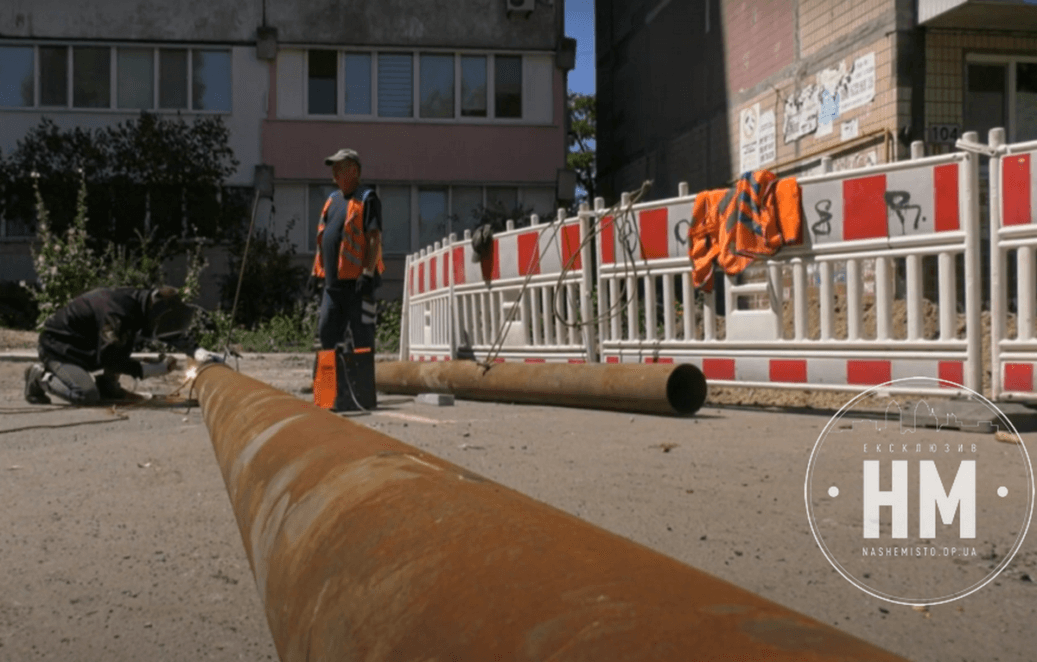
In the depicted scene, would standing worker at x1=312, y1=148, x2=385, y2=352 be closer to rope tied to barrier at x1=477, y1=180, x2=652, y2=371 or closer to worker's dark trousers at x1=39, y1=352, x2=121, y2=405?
rope tied to barrier at x1=477, y1=180, x2=652, y2=371

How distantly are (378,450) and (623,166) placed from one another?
20.6m

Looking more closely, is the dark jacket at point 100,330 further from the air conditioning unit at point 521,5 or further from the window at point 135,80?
the air conditioning unit at point 521,5

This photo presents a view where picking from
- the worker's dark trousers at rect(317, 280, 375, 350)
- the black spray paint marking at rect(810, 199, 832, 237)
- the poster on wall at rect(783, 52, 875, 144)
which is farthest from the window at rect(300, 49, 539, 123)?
the black spray paint marking at rect(810, 199, 832, 237)

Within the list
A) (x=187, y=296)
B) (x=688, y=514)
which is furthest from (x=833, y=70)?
(x=688, y=514)

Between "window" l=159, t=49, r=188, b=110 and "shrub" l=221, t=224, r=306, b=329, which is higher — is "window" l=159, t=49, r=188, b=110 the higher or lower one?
the higher one

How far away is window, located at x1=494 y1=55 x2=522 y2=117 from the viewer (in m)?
20.9

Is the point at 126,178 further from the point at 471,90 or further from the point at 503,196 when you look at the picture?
the point at 503,196

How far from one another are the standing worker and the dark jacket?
4.72ft

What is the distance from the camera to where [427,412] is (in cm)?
729

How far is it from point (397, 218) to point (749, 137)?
7.62 m

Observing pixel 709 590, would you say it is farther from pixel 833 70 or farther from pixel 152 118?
pixel 152 118

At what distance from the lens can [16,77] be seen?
20.2 m

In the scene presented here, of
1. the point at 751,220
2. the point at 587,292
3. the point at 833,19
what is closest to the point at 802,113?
the point at 833,19

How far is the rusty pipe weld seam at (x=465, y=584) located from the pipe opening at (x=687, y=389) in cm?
463
